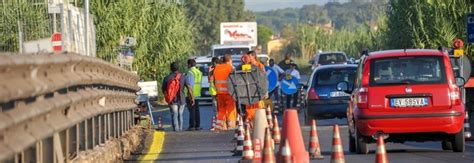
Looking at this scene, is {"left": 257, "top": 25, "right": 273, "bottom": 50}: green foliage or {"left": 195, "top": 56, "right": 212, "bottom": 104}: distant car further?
{"left": 257, "top": 25, "right": 273, "bottom": 50}: green foliage

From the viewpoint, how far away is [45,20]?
96.4 ft

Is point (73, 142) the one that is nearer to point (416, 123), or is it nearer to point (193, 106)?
point (416, 123)

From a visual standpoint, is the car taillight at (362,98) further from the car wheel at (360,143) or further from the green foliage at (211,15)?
the green foliage at (211,15)

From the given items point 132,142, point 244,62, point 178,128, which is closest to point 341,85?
point 132,142

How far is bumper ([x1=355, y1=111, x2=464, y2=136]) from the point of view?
17.2m

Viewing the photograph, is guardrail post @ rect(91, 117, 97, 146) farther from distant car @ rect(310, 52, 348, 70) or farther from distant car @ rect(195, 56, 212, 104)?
distant car @ rect(310, 52, 348, 70)

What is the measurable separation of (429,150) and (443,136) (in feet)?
3.94

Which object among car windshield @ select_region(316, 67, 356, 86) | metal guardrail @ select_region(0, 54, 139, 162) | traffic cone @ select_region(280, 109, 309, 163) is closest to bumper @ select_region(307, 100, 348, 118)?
car windshield @ select_region(316, 67, 356, 86)

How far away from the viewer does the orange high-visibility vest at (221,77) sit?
79.9ft

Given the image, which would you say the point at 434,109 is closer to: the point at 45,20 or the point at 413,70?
the point at 413,70

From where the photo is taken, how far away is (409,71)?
1748 cm

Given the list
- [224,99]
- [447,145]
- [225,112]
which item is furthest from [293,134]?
[225,112]

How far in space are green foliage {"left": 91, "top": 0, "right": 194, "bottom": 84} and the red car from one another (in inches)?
823

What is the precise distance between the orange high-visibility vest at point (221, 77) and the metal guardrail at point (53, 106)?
7.15 m
